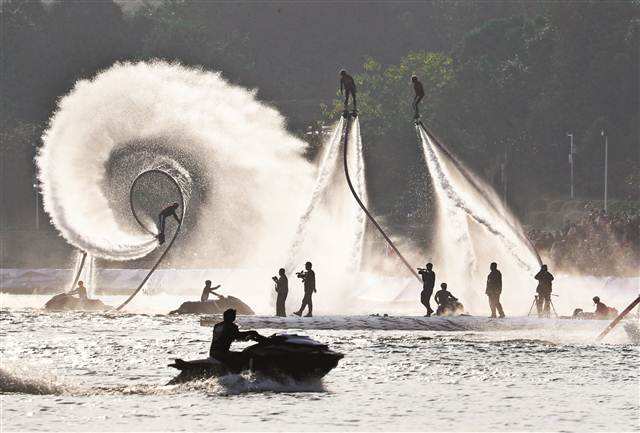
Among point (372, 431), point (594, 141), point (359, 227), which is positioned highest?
point (594, 141)

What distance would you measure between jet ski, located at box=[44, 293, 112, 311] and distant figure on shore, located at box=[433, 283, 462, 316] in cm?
1577

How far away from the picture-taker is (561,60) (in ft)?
479

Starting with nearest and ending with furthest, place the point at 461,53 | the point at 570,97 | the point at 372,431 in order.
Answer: the point at 372,431, the point at 570,97, the point at 461,53

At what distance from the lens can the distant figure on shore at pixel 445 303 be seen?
56312 millimetres

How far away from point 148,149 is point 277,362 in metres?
29.3

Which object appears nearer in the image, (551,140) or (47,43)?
(551,140)

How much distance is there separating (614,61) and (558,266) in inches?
2370

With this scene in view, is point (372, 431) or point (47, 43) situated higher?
point (47, 43)

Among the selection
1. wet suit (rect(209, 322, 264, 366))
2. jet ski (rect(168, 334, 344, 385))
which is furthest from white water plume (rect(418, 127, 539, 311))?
wet suit (rect(209, 322, 264, 366))

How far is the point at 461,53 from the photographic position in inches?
6432

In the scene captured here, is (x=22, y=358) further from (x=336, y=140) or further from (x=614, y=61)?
(x=614, y=61)

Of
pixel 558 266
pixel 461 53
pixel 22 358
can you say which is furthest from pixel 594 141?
pixel 22 358

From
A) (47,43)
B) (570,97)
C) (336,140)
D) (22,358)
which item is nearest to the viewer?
(22,358)

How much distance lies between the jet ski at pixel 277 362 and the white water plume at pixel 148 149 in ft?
79.3
